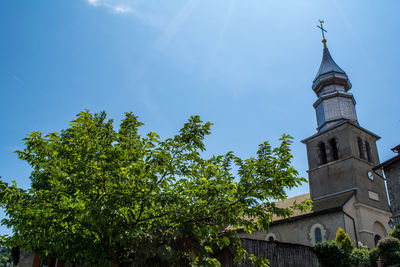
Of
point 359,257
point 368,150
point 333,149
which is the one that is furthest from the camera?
point 368,150

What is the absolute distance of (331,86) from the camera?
30422 millimetres

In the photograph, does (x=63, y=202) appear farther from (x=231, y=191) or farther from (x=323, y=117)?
(x=323, y=117)

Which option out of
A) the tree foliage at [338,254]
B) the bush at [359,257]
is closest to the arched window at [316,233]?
the tree foliage at [338,254]

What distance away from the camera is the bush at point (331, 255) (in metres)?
18.4

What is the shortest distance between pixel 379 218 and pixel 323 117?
9.88m

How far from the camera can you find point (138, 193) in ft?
21.7

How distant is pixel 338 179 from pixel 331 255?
8.55 meters

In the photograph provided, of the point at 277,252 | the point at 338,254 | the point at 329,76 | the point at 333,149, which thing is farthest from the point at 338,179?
the point at 277,252

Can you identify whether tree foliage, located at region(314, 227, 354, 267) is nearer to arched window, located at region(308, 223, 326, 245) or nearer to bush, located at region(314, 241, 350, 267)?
bush, located at region(314, 241, 350, 267)

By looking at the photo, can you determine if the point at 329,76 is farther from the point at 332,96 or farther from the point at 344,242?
the point at 344,242

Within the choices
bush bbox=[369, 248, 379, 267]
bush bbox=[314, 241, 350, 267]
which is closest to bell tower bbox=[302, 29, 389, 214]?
bush bbox=[369, 248, 379, 267]

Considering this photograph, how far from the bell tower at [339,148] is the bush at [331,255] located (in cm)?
625

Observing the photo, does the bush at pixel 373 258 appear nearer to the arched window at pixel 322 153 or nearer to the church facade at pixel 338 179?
the church facade at pixel 338 179

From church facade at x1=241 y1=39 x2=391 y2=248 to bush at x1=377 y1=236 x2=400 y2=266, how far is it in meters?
4.54
